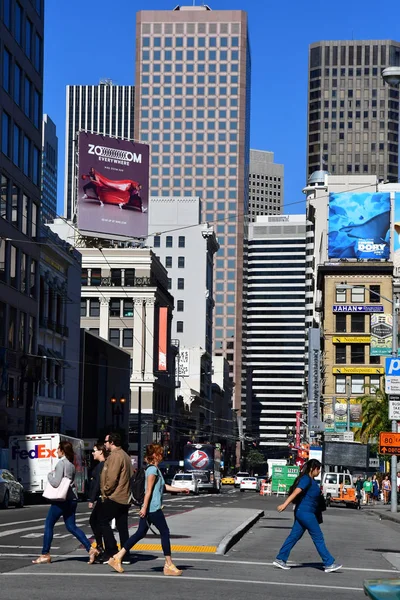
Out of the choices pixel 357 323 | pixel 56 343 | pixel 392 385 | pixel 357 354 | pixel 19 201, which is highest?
pixel 19 201

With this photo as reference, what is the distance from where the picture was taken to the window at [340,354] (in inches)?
4380

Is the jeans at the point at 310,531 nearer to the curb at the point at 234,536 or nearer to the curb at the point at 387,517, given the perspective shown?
the curb at the point at 234,536

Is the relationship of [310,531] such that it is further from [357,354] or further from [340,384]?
[357,354]

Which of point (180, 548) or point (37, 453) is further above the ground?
point (37, 453)

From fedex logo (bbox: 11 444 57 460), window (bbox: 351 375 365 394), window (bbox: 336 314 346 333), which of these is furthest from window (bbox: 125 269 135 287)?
fedex logo (bbox: 11 444 57 460)

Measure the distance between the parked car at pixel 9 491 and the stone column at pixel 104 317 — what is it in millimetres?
82888

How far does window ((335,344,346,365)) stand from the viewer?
4380 inches

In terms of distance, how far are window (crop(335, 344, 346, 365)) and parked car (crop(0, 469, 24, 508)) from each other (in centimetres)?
7159

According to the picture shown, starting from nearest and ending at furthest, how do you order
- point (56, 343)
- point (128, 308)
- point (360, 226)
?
point (56, 343) → point (360, 226) → point (128, 308)

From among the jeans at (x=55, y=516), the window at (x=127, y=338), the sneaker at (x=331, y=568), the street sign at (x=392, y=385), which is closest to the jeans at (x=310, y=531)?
the sneaker at (x=331, y=568)

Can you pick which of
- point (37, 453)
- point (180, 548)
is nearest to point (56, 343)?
point (37, 453)

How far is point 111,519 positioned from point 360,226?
321 feet

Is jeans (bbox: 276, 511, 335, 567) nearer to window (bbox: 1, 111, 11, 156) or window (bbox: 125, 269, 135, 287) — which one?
window (bbox: 1, 111, 11, 156)

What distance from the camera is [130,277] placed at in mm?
125750
